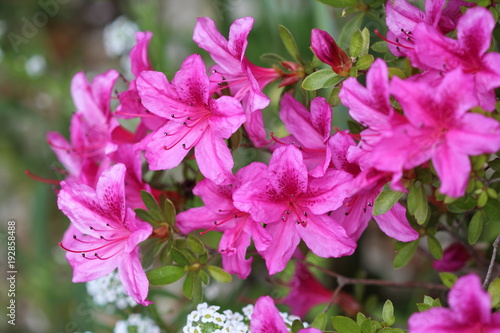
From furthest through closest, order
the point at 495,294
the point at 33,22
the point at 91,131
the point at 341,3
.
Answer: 1. the point at 33,22
2. the point at 91,131
3. the point at 341,3
4. the point at 495,294

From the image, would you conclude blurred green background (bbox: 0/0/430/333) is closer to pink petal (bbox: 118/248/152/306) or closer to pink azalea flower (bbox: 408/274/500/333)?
pink petal (bbox: 118/248/152/306)

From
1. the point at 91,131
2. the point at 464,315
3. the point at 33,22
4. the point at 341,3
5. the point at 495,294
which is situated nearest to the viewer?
the point at 464,315

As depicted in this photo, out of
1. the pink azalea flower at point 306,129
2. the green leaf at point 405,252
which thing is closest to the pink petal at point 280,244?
the pink azalea flower at point 306,129

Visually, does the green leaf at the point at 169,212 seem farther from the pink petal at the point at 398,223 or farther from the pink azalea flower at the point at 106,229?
the pink petal at the point at 398,223

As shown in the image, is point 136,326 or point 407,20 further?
point 136,326

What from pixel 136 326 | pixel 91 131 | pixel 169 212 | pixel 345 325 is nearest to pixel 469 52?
pixel 345 325

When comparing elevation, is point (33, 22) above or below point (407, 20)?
below

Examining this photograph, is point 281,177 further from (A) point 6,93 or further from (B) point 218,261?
(A) point 6,93

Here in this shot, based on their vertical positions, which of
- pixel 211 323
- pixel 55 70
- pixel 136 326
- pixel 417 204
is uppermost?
pixel 417 204

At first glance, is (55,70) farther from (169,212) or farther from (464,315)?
(464,315)
